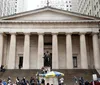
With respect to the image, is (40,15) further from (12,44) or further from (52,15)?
(12,44)

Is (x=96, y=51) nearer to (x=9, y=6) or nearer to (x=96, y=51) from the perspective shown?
(x=96, y=51)

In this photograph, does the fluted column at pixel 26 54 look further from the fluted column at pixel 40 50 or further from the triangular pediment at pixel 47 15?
the triangular pediment at pixel 47 15

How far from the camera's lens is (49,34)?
40406 mm

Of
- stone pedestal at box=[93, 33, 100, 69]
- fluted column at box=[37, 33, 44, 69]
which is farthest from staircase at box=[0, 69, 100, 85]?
fluted column at box=[37, 33, 44, 69]

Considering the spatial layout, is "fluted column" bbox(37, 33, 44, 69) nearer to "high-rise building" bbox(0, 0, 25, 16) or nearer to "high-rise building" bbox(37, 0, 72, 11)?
"high-rise building" bbox(0, 0, 25, 16)

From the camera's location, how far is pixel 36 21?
125 feet

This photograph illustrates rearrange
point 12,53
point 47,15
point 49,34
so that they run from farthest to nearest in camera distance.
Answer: point 49,34 < point 47,15 < point 12,53

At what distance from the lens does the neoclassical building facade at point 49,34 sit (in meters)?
37.1

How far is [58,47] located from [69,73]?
1005 centimetres

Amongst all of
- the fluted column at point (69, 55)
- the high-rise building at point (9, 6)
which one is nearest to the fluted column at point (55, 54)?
the fluted column at point (69, 55)

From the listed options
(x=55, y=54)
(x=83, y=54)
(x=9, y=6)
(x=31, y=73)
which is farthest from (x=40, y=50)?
(x=9, y=6)

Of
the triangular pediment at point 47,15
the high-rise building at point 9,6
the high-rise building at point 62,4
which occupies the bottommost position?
the triangular pediment at point 47,15

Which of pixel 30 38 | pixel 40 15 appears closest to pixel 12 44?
pixel 30 38

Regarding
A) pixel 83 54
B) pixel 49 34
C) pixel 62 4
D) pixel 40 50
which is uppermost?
pixel 62 4
